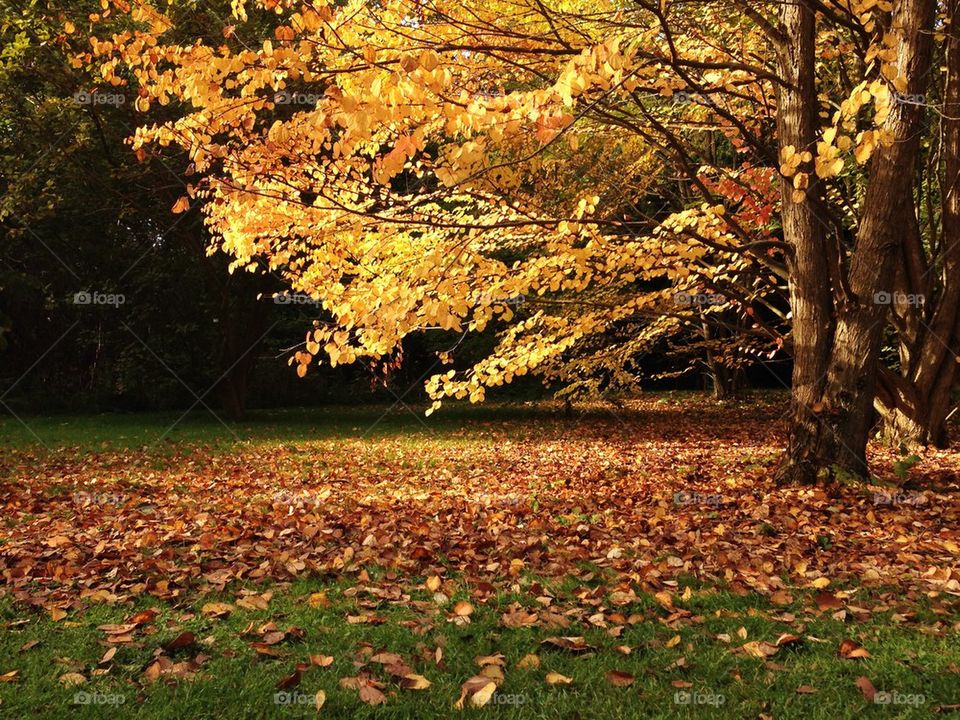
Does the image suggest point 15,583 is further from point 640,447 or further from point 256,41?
point 256,41

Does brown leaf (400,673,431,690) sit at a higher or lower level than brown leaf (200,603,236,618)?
lower

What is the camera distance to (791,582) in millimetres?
4469

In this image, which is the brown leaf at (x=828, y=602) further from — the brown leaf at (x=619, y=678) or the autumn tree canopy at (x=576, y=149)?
the autumn tree canopy at (x=576, y=149)

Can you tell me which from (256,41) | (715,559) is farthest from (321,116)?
(256,41)

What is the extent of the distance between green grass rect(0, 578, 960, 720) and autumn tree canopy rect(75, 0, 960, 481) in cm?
174

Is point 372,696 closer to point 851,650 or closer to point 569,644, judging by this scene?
point 569,644

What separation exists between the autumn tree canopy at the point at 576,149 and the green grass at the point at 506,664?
68.3 inches

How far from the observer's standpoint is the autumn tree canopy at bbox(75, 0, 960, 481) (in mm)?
4777

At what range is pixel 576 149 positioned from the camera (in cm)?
588

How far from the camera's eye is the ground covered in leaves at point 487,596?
3084 mm

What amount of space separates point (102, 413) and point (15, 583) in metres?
16.5

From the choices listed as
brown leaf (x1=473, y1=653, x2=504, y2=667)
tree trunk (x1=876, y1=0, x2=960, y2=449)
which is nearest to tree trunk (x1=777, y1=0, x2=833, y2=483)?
tree trunk (x1=876, y1=0, x2=960, y2=449)

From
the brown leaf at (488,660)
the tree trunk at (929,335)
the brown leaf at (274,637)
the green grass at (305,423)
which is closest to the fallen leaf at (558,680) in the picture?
the brown leaf at (488,660)

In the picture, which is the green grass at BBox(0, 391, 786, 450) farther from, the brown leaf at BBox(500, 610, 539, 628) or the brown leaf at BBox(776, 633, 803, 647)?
the brown leaf at BBox(776, 633, 803, 647)
